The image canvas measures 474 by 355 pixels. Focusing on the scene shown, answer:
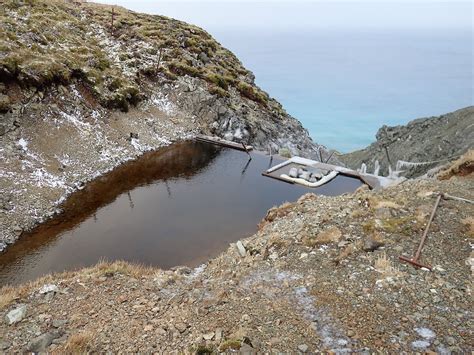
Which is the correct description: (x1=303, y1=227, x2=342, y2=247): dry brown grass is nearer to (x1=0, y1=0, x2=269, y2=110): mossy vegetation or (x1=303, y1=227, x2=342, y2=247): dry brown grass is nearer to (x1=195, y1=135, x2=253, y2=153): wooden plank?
(x1=195, y1=135, x2=253, y2=153): wooden plank

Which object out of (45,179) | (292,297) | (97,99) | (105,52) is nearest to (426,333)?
(292,297)

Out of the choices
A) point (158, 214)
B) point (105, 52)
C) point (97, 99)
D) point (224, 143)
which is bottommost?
point (158, 214)

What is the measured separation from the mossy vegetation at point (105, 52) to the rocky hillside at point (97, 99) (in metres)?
0.11

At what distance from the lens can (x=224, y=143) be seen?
3288 centimetres

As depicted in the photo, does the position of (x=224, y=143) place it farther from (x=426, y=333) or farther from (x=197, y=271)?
(x=426, y=333)

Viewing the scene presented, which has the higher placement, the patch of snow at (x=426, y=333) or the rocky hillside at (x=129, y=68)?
the rocky hillside at (x=129, y=68)

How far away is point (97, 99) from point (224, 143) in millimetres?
10669

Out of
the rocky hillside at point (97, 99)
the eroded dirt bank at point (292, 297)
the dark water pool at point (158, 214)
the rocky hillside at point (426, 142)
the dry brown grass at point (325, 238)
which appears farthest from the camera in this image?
the rocky hillside at point (426, 142)

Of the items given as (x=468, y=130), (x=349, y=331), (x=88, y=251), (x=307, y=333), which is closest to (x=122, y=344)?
(x=307, y=333)

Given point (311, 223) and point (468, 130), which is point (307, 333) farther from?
point (468, 130)

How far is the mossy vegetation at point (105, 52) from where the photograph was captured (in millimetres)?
28781

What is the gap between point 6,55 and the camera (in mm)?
26562

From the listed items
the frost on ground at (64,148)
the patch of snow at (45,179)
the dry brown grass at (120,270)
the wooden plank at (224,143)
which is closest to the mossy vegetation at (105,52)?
the frost on ground at (64,148)

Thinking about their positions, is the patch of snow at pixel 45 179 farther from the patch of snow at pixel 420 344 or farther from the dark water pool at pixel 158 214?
the patch of snow at pixel 420 344
